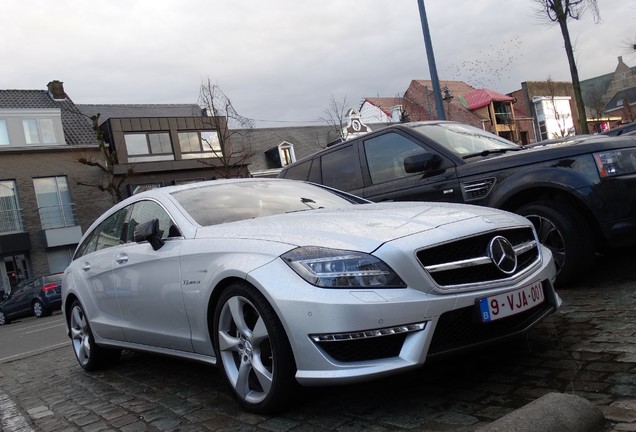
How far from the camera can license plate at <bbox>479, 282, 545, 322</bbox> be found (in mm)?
2826

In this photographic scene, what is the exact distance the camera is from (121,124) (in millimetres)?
33844

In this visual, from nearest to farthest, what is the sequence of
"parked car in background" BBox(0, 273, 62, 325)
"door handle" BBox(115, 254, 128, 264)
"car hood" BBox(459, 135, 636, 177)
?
1. "door handle" BBox(115, 254, 128, 264)
2. "car hood" BBox(459, 135, 636, 177)
3. "parked car in background" BBox(0, 273, 62, 325)

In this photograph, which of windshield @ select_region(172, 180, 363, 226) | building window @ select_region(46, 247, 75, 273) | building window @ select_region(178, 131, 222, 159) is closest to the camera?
windshield @ select_region(172, 180, 363, 226)

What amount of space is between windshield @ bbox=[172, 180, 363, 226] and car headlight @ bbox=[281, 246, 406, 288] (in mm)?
1126

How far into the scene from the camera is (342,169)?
21.1 feet

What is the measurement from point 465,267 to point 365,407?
0.92 meters

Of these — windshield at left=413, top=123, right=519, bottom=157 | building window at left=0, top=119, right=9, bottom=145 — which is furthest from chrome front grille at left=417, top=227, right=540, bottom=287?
building window at left=0, top=119, right=9, bottom=145

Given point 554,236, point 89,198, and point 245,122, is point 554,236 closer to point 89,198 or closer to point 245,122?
point 245,122

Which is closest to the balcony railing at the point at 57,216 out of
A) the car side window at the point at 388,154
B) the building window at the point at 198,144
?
the building window at the point at 198,144

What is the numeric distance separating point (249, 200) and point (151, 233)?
29.3 inches

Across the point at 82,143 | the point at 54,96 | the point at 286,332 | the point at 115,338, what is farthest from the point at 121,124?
the point at 286,332

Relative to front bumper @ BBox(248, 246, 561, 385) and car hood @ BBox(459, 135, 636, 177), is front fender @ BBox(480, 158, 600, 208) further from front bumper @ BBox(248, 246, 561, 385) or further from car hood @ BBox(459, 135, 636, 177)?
front bumper @ BBox(248, 246, 561, 385)

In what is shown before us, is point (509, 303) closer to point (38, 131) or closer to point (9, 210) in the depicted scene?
point (9, 210)

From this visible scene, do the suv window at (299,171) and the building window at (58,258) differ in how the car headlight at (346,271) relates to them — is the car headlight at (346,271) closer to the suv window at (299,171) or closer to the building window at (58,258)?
the suv window at (299,171)
